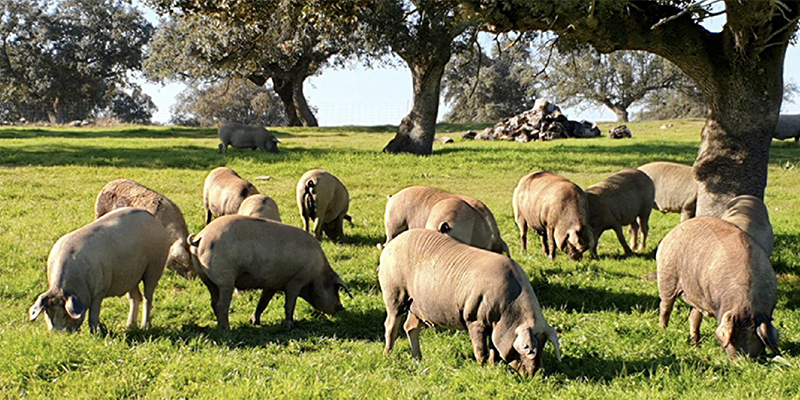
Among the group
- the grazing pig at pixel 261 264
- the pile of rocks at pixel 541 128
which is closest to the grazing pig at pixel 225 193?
the grazing pig at pixel 261 264

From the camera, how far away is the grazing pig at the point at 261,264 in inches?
291

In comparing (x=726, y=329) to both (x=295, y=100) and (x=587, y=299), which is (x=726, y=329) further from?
(x=295, y=100)

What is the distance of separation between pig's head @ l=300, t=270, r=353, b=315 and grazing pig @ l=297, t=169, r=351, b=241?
347cm

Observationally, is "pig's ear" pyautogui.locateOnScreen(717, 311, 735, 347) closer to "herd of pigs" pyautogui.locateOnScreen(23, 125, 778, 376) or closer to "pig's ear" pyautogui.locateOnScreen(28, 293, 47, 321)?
"herd of pigs" pyautogui.locateOnScreen(23, 125, 778, 376)

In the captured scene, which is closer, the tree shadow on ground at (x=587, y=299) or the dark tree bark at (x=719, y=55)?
the tree shadow on ground at (x=587, y=299)

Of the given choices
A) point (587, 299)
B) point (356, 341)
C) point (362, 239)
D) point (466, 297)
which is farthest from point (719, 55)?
point (356, 341)

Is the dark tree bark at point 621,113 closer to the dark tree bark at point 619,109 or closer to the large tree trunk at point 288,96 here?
A: the dark tree bark at point 619,109

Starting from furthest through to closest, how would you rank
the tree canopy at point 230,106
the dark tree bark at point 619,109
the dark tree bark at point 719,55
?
the tree canopy at point 230,106
the dark tree bark at point 619,109
the dark tree bark at point 719,55

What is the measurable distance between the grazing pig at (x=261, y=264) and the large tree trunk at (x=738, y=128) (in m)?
5.75

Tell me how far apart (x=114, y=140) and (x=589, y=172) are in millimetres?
18326

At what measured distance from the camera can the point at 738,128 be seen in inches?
387

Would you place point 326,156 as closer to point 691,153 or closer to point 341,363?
point 691,153

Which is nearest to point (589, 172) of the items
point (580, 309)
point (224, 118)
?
point (580, 309)

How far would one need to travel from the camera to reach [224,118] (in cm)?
Result: 6762
